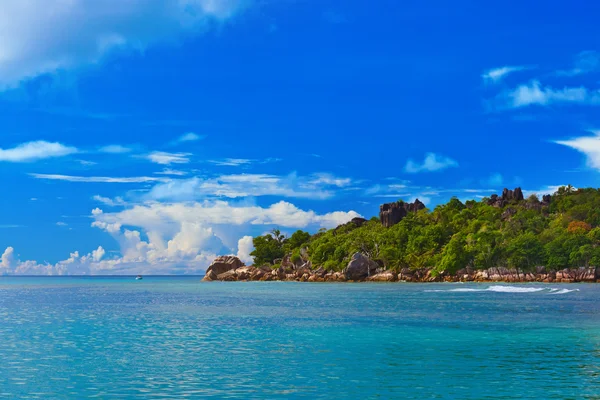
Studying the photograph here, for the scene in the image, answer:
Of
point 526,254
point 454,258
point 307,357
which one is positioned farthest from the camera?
point 454,258

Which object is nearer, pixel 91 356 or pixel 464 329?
pixel 91 356

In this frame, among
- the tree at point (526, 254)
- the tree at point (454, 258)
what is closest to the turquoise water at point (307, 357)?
the tree at point (526, 254)

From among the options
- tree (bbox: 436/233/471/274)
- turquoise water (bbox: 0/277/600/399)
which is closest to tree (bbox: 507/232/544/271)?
tree (bbox: 436/233/471/274)

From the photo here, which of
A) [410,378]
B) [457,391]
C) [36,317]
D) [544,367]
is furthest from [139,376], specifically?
[36,317]

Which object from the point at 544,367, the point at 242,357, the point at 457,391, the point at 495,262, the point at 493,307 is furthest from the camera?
the point at 495,262

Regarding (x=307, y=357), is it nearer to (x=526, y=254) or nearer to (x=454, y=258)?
(x=526, y=254)

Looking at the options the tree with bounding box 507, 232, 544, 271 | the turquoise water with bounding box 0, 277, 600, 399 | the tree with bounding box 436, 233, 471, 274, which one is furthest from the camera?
the tree with bounding box 436, 233, 471, 274

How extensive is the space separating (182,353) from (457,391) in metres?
17.1

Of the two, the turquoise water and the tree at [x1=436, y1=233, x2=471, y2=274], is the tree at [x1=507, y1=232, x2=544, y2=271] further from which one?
the turquoise water

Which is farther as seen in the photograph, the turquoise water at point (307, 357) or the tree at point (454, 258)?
the tree at point (454, 258)

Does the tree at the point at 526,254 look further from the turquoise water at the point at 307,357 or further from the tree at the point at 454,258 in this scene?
the turquoise water at the point at 307,357

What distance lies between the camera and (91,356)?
3534cm

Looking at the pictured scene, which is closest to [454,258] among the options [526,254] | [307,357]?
[526,254]

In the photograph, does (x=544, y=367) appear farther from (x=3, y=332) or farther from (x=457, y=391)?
(x=3, y=332)
